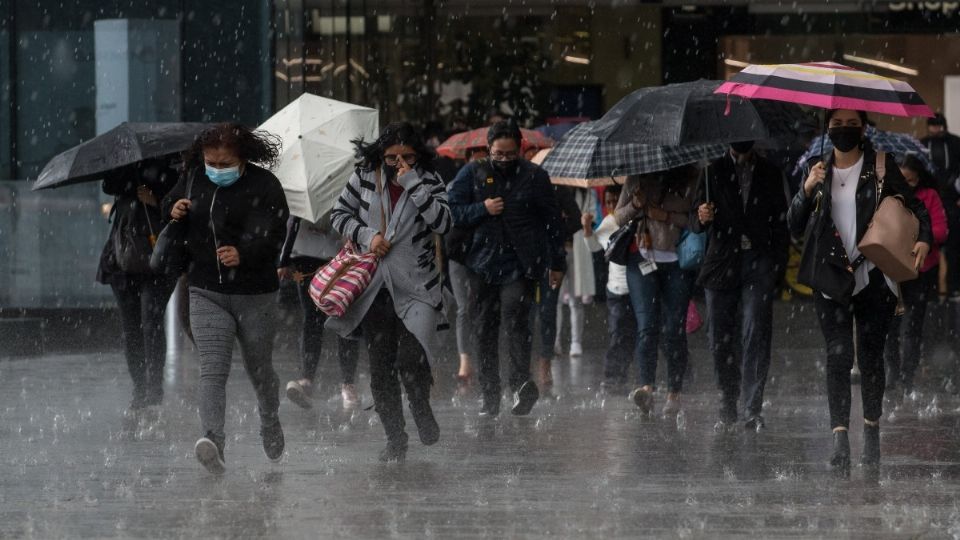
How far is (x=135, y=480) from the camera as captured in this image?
27.5 ft

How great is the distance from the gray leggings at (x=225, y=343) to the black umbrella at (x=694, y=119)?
8.61 ft

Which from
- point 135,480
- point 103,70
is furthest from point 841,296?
Result: point 103,70

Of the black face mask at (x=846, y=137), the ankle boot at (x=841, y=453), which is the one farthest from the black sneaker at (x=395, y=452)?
the black face mask at (x=846, y=137)

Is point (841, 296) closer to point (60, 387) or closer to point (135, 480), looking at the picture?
point (135, 480)

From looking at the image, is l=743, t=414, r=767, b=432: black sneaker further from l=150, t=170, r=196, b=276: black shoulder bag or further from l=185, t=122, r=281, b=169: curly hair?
l=150, t=170, r=196, b=276: black shoulder bag

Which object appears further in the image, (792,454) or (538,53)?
(538,53)

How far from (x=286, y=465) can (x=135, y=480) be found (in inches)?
32.7

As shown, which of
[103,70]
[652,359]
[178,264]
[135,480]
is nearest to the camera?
[135,480]

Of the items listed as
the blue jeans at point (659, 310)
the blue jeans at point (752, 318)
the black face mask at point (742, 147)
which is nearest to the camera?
the blue jeans at point (752, 318)

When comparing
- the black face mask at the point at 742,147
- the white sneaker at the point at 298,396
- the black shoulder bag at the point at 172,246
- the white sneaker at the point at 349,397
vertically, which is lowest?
the white sneaker at the point at 349,397

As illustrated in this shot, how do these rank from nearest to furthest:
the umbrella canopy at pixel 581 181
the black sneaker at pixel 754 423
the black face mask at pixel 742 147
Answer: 1. the black sneaker at pixel 754 423
2. the black face mask at pixel 742 147
3. the umbrella canopy at pixel 581 181

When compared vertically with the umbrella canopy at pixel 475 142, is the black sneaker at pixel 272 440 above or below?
below

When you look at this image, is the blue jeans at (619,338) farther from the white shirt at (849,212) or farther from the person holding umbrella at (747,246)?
the white shirt at (849,212)

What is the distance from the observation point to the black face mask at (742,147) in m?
10.4
